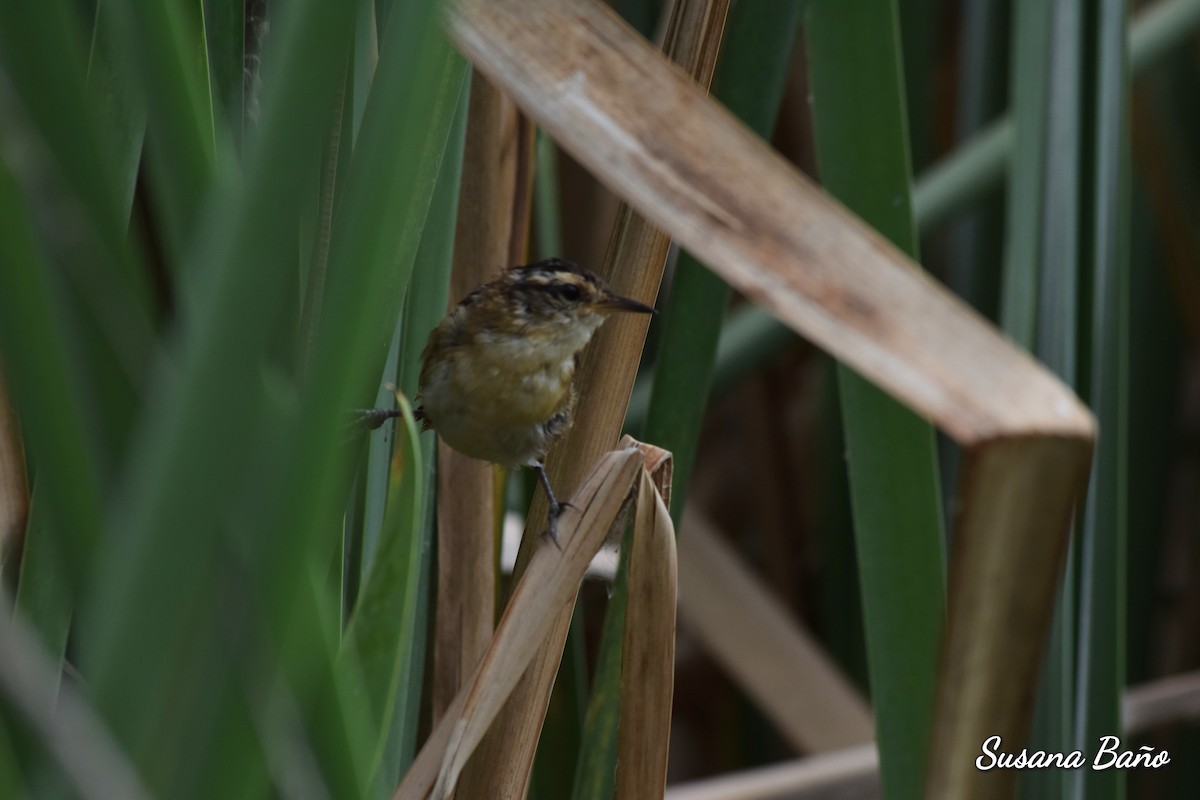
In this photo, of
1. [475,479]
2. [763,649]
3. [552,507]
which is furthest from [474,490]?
[763,649]

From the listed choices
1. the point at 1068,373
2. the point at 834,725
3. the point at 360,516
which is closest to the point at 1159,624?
the point at 834,725

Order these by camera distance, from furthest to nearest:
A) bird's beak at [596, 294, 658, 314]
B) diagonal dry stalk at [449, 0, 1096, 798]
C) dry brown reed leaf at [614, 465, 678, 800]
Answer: bird's beak at [596, 294, 658, 314] → dry brown reed leaf at [614, 465, 678, 800] → diagonal dry stalk at [449, 0, 1096, 798]

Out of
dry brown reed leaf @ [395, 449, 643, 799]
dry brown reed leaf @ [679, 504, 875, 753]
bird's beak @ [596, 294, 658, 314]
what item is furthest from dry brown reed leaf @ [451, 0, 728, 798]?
dry brown reed leaf @ [679, 504, 875, 753]

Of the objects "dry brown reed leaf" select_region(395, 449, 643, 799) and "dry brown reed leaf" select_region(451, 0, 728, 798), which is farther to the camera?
"dry brown reed leaf" select_region(451, 0, 728, 798)

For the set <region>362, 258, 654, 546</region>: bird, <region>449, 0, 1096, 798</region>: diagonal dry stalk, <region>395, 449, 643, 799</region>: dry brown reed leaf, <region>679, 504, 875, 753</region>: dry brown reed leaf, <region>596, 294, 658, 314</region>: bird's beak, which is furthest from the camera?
<region>679, 504, 875, 753</region>: dry brown reed leaf

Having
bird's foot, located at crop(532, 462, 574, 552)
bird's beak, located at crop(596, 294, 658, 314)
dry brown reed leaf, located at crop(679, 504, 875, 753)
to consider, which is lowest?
dry brown reed leaf, located at crop(679, 504, 875, 753)

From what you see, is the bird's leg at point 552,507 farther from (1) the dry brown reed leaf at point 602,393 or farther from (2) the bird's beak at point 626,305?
(2) the bird's beak at point 626,305

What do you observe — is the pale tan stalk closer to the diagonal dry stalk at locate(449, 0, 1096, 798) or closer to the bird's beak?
the bird's beak
